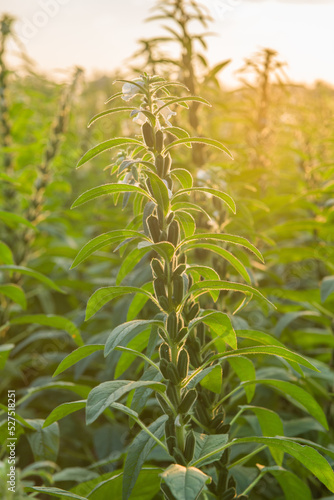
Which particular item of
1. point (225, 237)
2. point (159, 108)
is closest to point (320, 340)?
point (225, 237)

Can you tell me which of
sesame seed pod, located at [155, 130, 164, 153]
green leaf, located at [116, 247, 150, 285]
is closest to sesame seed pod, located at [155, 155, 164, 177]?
sesame seed pod, located at [155, 130, 164, 153]

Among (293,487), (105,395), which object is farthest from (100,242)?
(293,487)

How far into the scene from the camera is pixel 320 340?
93.1 inches

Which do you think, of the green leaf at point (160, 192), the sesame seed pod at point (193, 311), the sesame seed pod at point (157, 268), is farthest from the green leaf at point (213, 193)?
the sesame seed pod at point (193, 311)

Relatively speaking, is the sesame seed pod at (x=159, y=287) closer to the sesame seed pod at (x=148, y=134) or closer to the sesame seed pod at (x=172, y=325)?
the sesame seed pod at (x=172, y=325)

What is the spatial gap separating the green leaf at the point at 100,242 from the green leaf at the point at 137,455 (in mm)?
414

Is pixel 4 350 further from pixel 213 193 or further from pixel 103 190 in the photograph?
pixel 213 193

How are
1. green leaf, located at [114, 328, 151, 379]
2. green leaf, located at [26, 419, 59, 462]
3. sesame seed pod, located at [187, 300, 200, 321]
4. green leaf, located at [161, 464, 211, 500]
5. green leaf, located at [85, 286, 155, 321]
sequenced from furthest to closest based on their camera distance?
green leaf, located at [26, 419, 59, 462]
green leaf, located at [114, 328, 151, 379]
sesame seed pod, located at [187, 300, 200, 321]
green leaf, located at [85, 286, 155, 321]
green leaf, located at [161, 464, 211, 500]

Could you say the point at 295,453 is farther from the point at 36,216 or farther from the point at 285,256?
the point at 36,216

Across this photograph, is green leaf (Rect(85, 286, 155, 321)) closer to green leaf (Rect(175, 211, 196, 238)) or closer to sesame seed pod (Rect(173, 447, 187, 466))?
green leaf (Rect(175, 211, 196, 238))

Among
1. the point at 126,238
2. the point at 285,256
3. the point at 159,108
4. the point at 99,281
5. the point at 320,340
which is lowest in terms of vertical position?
the point at 320,340

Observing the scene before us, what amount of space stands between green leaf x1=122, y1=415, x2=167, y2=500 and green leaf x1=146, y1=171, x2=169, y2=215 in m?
0.49

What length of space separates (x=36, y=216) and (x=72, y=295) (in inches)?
24.9

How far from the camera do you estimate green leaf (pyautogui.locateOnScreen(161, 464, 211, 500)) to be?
810 millimetres
